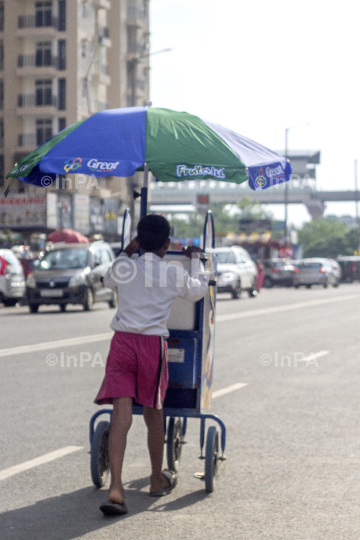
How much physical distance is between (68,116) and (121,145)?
48.1m

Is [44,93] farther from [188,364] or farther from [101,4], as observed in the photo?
[188,364]

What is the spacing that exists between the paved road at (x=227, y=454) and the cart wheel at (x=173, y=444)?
13 cm

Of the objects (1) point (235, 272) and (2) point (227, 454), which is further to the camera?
(1) point (235, 272)

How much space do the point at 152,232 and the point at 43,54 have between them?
A: 161 feet

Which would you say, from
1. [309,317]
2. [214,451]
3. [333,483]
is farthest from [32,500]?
[309,317]

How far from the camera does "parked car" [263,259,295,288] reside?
48.2 m

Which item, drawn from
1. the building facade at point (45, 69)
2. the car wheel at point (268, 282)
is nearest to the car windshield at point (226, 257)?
the car wheel at point (268, 282)

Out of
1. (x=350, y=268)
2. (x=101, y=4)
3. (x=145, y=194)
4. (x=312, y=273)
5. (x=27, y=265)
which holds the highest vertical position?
(x=101, y=4)

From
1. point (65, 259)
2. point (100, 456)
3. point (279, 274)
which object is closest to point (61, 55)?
point (279, 274)

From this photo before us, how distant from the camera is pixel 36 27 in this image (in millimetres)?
51188

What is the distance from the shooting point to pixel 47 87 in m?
52.2

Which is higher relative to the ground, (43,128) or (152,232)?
(43,128)

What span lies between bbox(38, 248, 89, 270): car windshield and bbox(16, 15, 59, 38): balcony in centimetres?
3011

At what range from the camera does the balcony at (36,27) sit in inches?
1997
